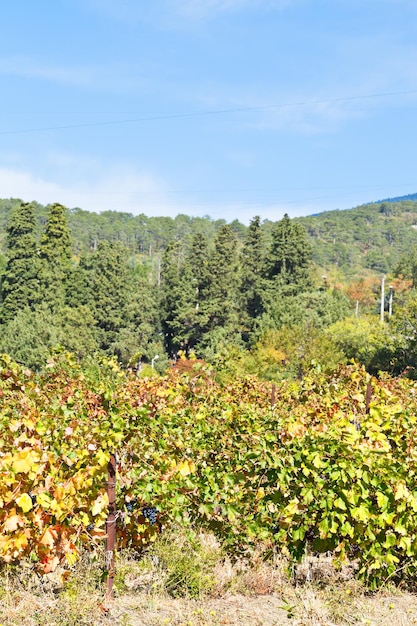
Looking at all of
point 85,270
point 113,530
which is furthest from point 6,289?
point 113,530

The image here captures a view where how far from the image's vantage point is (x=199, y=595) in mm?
3914

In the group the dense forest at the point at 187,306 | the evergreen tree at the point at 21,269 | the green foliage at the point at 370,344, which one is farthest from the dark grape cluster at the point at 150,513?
the evergreen tree at the point at 21,269

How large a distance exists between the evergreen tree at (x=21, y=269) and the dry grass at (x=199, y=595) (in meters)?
34.3

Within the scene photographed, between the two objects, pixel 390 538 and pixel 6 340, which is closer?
pixel 390 538

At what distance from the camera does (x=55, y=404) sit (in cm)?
604

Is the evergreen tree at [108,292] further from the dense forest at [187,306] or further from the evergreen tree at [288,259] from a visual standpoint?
the evergreen tree at [288,259]

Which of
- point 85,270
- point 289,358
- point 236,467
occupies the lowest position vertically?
point 289,358

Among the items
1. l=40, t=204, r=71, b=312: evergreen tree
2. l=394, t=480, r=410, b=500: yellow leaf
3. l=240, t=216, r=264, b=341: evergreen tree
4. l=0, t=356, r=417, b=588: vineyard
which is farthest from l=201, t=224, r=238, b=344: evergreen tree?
l=394, t=480, r=410, b=500: yellow leaf

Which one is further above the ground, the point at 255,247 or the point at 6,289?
the point at 255,247

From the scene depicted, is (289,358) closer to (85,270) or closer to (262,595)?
(85,270)

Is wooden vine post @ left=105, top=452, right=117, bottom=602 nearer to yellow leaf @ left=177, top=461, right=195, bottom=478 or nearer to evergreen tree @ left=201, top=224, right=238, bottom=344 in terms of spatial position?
yellow leaf @ left=177, top=461, right=195, bottom=478

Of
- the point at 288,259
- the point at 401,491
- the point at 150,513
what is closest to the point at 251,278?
the point at 288,259

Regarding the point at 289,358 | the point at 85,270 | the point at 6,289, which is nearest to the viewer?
the point at 289,358

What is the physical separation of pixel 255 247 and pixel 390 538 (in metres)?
43.3
